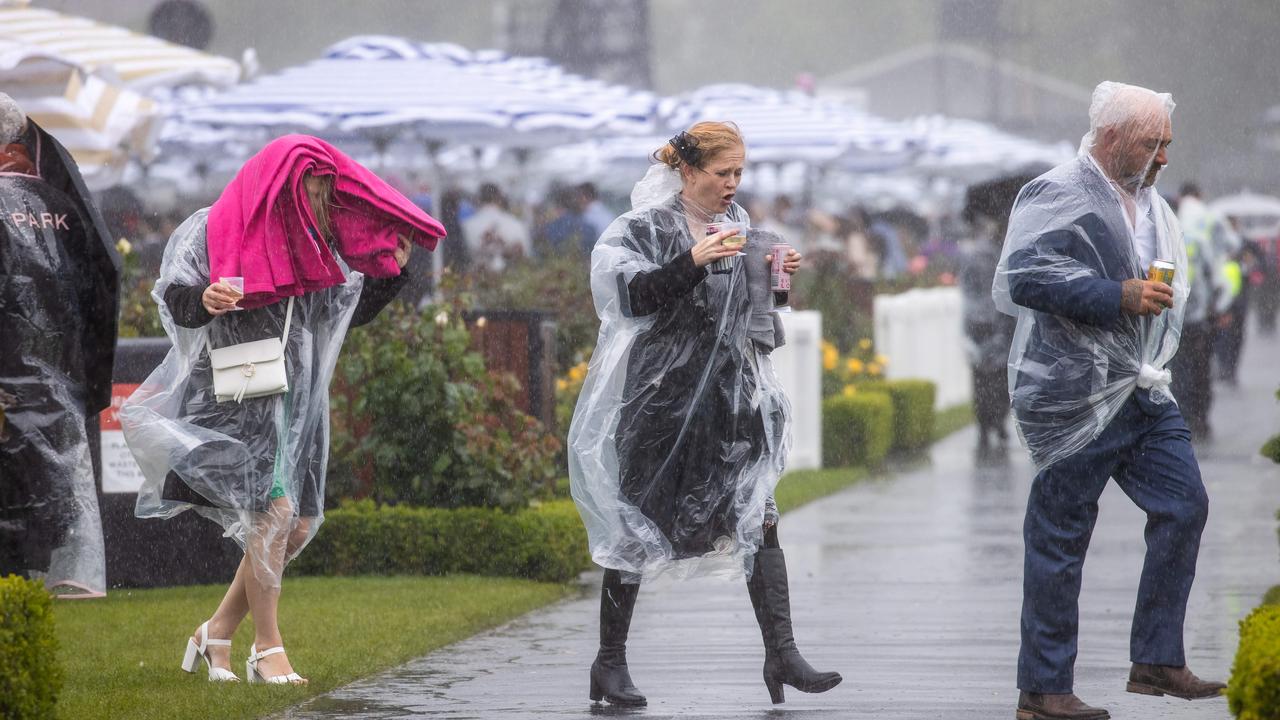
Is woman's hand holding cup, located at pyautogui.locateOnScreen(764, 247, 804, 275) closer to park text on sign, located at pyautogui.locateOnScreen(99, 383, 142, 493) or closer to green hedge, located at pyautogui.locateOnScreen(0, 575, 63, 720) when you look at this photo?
green hedge, located at pyautogui.locateOnScreen(0, 575, 63, 720)

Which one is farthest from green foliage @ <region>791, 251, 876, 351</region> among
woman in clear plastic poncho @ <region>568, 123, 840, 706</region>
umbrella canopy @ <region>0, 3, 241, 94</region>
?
woman in clear plastic poncho @ <region>568, 123, 840, 706</region>

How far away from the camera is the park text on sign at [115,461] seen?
8.52m

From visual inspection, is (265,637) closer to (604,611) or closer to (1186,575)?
(604,611)

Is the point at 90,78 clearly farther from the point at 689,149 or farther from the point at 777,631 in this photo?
the point at 777,631

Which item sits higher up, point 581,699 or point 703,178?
point 703,178

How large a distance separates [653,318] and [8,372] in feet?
6.68

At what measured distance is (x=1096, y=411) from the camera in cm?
576

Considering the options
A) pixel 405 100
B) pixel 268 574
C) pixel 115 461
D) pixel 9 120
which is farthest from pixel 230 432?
pixel 405 100

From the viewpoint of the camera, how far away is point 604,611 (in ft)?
20.5

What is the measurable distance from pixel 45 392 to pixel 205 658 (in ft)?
3.32

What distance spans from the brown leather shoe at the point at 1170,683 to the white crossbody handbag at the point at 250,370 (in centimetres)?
271

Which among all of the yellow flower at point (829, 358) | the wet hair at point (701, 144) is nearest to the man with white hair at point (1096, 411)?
the wet hair at point (701, 144)

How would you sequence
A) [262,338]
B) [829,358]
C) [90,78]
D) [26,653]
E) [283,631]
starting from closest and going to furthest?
[26,653], [262,338], [283,631], [90,78], [829,358]

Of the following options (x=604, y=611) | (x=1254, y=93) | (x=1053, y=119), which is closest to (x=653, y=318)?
(x=604, y=611)
